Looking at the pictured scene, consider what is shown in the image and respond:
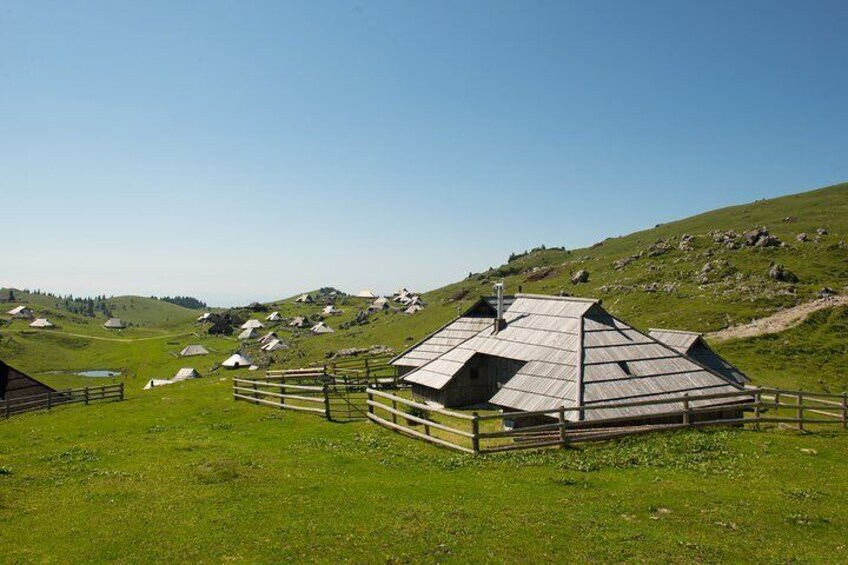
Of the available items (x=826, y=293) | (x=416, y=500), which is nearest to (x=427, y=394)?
(x=416, y=500)

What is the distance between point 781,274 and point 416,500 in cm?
6856

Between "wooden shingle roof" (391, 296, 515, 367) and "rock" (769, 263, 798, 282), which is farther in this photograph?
"rock" (769, 263, 798, 282)

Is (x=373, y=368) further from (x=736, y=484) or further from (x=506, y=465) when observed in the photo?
(x=736, y=484)

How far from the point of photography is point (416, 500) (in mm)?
14352

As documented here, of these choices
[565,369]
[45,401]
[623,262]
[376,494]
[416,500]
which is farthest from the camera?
[623,262]

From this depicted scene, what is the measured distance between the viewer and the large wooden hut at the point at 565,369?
24281 millimetres

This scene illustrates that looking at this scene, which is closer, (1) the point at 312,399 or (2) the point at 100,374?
(1) the point at 312,399

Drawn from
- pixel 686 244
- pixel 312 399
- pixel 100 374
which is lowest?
pixel 100 374

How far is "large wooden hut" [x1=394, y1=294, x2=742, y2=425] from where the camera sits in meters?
24.3

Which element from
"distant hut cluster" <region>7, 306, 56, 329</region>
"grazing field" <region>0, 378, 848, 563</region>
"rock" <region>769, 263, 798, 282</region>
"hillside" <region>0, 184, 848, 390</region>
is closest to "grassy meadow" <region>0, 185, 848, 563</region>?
"grazing field" <region>0, 378, 848, 563</region>

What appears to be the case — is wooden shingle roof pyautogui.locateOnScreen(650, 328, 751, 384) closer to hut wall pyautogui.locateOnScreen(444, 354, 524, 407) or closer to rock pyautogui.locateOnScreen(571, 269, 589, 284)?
hut wall pyautogui.locateOnScreen(444, 354, 524, 407)

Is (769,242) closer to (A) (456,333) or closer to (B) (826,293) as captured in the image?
(B) (826,293)

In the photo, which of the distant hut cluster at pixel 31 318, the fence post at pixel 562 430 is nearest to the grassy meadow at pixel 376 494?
the fence post at pixel 562 430

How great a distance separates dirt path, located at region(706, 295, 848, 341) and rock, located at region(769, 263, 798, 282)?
8204 millimetres
